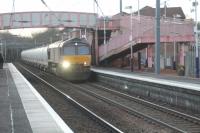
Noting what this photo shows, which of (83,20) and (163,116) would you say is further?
(83,20)

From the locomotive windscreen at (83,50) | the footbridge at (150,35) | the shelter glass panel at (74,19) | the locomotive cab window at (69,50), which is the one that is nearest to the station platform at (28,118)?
the locomotive cab window at (69,50)

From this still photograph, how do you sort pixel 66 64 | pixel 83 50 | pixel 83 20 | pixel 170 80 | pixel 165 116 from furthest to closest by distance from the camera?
pixel 83 20
pixel 83 50
pixel 66 64
pixel 170 80
pixel 165 116

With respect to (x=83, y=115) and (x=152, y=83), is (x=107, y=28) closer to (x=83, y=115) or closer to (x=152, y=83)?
(x=152, y=83)

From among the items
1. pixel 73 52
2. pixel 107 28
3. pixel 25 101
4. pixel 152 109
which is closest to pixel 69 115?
pixel 25 101

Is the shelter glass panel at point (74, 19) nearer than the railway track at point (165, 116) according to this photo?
No

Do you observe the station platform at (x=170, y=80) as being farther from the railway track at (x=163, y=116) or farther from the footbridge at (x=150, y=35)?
the footbridge at (x=150, y=35)

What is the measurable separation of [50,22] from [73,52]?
34.7m

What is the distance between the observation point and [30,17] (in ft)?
244

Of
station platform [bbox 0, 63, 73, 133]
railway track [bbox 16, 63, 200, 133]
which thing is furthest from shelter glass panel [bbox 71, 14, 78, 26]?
station platform [bbox 0, 63, 73, 133]

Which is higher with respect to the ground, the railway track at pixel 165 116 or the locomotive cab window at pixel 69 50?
the locomotive cab window at pixel 69 50

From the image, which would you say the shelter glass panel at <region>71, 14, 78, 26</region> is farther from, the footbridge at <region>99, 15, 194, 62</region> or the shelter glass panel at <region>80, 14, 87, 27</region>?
the footbridge at <region>99, 15, 194, 62</region>

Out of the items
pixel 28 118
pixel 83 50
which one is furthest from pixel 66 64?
pixel 28 118

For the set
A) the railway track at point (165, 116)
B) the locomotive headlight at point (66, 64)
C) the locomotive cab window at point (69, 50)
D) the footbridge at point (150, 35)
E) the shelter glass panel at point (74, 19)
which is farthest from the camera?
the shelter glass panel at point (74, 19)

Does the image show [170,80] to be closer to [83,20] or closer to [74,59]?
[74,59]
